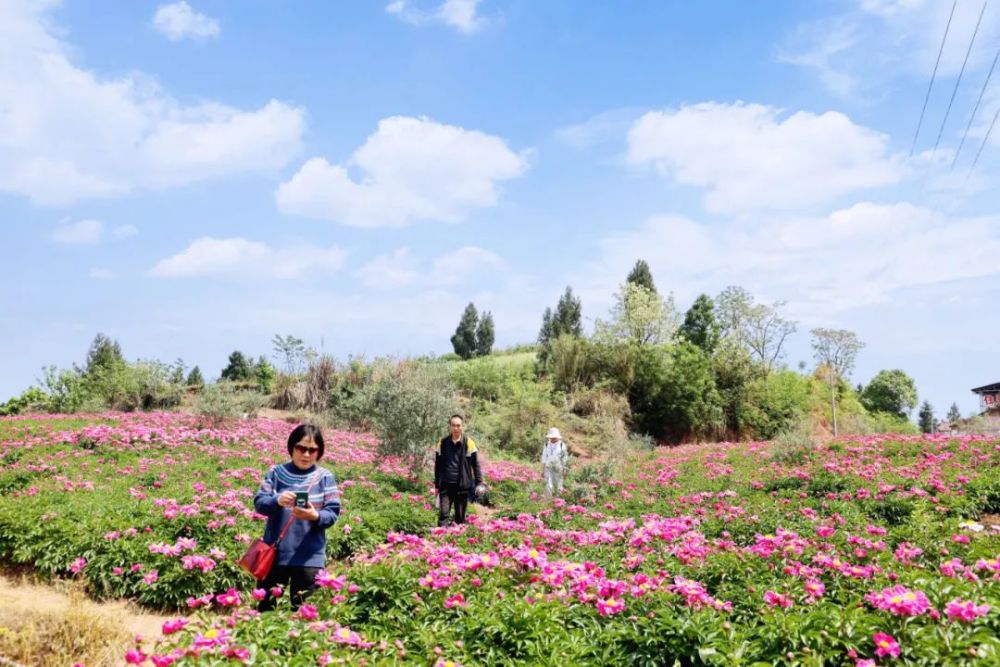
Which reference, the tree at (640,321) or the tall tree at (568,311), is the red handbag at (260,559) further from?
the tall tree at (568,311)

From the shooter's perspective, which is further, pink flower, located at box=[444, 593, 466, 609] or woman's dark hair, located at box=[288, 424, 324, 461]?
woman's dark hair, located at box=[288, 424, 324, 461]

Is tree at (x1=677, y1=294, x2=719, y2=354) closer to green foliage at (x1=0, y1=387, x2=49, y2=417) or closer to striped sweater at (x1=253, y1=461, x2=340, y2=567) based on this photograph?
green foliage at (x1=0, y1=387, x2=49, y2=417)

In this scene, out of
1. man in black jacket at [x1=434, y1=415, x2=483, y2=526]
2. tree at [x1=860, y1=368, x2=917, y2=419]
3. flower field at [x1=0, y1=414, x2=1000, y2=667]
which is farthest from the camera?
tree at [x1=860, y1=368, x2=917, y2=419]

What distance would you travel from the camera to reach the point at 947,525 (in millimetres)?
7625

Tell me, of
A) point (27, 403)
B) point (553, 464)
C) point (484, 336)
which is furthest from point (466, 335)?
point (553, 464)

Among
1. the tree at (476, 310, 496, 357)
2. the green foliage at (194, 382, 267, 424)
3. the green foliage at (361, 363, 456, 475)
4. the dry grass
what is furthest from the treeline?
the tree at (476, 310, 496, 357)

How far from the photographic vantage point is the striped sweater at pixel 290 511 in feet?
14.7

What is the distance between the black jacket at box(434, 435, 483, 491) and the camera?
362 inches

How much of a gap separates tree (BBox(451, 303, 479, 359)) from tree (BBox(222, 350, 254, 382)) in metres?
21.8

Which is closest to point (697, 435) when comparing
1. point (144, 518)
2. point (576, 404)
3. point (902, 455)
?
point (576, 404)

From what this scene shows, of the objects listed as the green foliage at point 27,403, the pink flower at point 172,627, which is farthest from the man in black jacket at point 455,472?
the green foliage at point 27,403

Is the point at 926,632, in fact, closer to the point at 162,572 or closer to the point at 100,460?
the point at 162,572

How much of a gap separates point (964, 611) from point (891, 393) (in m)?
71.8

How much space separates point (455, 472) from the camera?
9.18 meters
